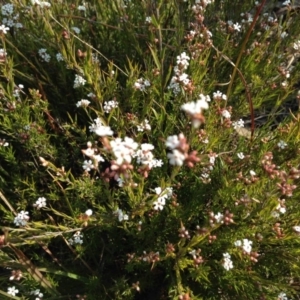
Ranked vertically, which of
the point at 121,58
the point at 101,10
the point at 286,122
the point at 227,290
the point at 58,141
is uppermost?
the point at 101,10

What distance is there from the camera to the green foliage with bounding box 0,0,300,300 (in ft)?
6.78

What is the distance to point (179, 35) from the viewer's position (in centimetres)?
263

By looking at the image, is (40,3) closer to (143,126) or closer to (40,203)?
(143,126)

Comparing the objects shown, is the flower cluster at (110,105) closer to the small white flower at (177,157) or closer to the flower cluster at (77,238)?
the flower cluster at (77,238)

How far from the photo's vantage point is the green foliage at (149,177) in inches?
81.4

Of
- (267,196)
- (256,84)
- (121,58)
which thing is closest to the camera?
(267,196)

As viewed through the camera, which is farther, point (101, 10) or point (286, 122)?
point (101, 10)

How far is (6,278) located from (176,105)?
140 centimetres

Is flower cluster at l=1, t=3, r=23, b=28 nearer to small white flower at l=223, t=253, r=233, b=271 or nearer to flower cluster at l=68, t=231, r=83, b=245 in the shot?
flower cluster at l=68, t=231, r=83, b=245

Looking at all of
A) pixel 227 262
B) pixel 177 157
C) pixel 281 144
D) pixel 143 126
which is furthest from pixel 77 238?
pixel 177 157

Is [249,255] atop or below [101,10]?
below

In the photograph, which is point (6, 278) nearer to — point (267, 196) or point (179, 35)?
point (267, 196)

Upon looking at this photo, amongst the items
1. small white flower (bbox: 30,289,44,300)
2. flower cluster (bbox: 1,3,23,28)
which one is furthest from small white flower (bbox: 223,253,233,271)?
flower cluster (bbox: 1,3,23,28)

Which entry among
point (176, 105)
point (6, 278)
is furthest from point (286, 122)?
point (6, 278)
